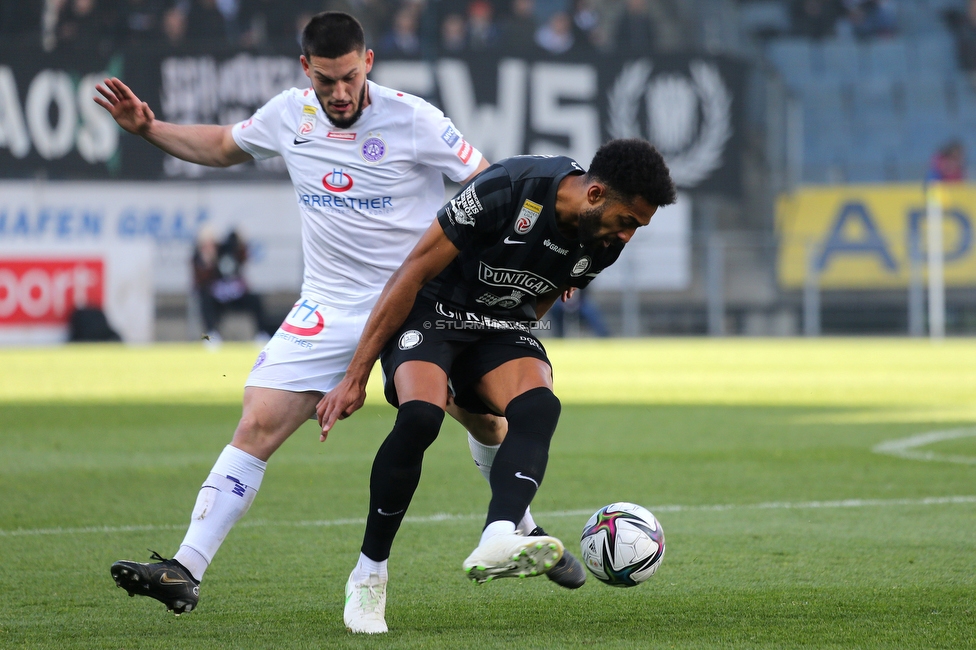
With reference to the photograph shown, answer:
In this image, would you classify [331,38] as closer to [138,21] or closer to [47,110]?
[47,110]

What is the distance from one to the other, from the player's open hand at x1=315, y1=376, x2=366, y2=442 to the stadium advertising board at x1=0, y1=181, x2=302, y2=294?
20.0 m

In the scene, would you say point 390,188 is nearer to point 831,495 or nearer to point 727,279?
point 831,495

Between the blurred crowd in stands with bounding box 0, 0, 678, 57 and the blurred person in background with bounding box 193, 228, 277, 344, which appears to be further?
the blurred crowd in stands with bounding box 0, 0, 678, 57

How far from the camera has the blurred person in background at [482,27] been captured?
2577 centimetres

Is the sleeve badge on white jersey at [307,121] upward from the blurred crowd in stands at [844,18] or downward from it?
downward

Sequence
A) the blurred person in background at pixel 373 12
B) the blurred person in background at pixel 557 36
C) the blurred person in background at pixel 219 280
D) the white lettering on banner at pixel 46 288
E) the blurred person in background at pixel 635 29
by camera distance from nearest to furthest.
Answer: the white lettering on banner at pixel 46 288
the blurred person in background at pixel 219 280
the blurred person in background at pixel 557 36
the blurred person in background at pixel 373 12
the blurred person in background at pixel 635 29

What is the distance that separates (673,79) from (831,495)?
19.4 m

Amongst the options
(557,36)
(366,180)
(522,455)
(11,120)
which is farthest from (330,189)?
(11,120)

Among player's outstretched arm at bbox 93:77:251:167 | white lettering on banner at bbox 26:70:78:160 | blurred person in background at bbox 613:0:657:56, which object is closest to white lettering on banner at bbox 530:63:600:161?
blurred person in background at bbox 613:0:657:56

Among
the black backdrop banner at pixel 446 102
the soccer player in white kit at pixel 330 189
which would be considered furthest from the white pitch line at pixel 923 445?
the black backdrop banner at pixel 446 102

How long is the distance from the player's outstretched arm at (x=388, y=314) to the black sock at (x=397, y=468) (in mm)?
215

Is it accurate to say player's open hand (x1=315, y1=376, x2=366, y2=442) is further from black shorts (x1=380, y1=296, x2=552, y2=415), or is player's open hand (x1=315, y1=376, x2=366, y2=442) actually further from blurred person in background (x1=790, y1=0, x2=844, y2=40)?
blurred person in background (x1=790, y1=0, x2=844, y2=40)

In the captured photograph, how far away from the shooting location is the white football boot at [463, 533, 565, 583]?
3.67 meters

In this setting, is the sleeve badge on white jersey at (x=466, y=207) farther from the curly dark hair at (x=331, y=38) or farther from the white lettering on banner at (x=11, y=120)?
the white lettering on banner at (x=11, y=120)
